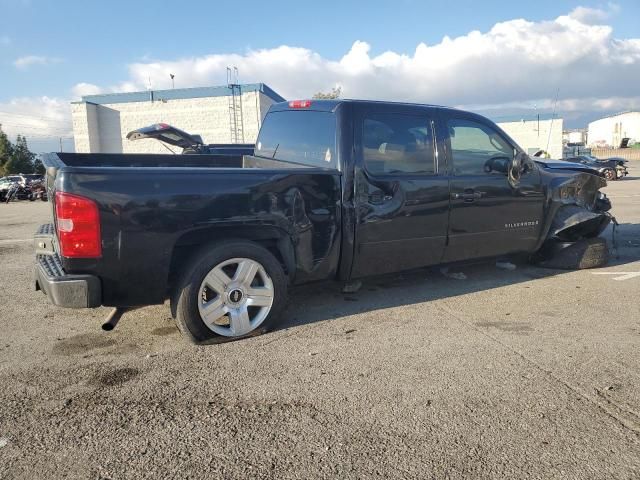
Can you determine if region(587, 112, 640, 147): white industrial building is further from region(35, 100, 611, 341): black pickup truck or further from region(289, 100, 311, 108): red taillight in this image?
region(289, 100, 311, 108): red taillight

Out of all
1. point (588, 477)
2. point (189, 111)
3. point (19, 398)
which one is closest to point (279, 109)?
point (19, 398)

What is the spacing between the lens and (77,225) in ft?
10.5

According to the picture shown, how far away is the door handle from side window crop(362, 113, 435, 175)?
35 centimetres

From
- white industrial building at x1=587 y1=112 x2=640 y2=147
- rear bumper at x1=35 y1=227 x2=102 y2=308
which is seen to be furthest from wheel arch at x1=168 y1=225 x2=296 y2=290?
white industrial building at x1=587 y1=112 x2=640 y2=147

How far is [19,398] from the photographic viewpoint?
2957mm

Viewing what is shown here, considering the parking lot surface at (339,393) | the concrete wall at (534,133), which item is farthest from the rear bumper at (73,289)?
the concrete wall at (534,133)

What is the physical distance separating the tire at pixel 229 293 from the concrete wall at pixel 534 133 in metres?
41.6

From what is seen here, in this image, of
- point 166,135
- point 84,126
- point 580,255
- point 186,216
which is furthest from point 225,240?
point 84,126

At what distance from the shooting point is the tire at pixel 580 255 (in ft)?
19.4

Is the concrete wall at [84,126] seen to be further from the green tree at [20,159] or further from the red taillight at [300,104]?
the red taillight at [300,104]

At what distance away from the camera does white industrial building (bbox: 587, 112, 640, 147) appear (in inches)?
3597

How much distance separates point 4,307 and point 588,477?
4.94 m

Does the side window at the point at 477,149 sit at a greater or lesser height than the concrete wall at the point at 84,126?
lesser

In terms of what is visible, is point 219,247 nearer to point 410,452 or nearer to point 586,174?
point 410,452
